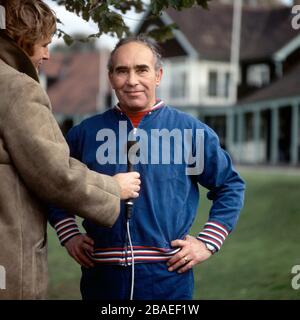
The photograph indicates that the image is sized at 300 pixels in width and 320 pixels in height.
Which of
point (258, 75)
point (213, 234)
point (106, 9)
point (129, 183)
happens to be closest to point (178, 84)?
point (258, 75)

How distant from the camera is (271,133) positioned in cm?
3619

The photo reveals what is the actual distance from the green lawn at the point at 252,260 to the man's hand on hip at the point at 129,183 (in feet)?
14.8

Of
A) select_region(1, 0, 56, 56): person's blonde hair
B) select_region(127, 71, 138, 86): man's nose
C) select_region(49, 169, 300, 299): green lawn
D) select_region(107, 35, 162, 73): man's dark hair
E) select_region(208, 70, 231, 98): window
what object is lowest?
select_region(208, 70, 231, 98): window

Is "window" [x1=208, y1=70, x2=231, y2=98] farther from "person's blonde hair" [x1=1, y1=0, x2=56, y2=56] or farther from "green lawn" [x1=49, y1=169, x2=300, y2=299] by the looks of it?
"person's blonde hair" [x1=1, y1=0, x2=56, y2=56]

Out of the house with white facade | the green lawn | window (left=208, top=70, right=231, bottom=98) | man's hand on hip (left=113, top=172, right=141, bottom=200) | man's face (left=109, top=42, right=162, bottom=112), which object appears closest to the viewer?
man's hand on hip (left=113, top=172, right=141, bottom=200)

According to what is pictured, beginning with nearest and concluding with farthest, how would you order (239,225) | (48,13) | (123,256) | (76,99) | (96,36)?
(48,13) → (123,256) → (96,36) → (239,225) → (76,99)

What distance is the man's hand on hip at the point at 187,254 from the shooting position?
10.5ft

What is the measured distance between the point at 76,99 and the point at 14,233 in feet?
156

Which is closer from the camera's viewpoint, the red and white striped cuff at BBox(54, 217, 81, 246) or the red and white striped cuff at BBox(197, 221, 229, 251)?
the red and white striped cuff at BBox(197, 221, 229, 251)

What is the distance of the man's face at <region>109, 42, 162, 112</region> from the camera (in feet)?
10.9

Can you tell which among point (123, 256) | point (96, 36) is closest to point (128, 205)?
point (123, 256)

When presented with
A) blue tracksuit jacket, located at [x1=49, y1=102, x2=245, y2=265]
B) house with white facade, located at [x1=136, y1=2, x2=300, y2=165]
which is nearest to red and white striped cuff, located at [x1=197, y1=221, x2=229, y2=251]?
blue tracksuit jacket, located at [x1=49, y1=102, x2=245, y2=265]

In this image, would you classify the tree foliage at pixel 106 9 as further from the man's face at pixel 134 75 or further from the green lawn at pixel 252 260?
the green lawn at pixel 252 260

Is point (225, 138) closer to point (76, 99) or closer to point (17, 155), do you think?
point (76, 99)
